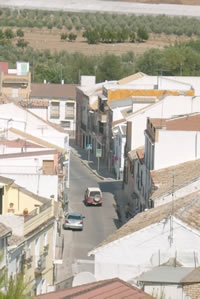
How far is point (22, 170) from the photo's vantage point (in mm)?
42000

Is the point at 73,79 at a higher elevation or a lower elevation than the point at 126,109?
lower

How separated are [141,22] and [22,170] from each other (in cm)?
10910

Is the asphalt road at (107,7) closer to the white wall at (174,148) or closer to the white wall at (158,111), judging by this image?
the white wall at (158,111)

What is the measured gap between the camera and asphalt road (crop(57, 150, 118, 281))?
39.4 meters

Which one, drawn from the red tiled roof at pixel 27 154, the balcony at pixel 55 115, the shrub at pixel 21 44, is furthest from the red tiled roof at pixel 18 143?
the shrub at pixel 21 44

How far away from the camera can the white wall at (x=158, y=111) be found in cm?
5716

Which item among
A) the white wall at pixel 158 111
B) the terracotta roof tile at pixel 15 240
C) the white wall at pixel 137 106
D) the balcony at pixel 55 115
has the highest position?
the terracotta roof tile at pixel 15 240

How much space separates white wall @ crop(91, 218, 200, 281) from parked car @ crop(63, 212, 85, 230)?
51.8ft

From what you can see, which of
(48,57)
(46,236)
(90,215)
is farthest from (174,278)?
(48,57)

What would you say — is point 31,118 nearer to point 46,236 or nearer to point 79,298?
point 46,236

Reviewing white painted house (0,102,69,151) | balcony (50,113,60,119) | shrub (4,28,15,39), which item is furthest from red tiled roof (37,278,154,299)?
shrub (4,28,15,39)

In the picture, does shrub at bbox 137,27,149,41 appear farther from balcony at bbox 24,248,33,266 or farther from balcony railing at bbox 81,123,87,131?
balcony at bbox 24,248,33,266

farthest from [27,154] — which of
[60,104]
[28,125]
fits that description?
[60,104]

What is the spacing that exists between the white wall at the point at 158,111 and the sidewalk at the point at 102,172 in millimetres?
2605
